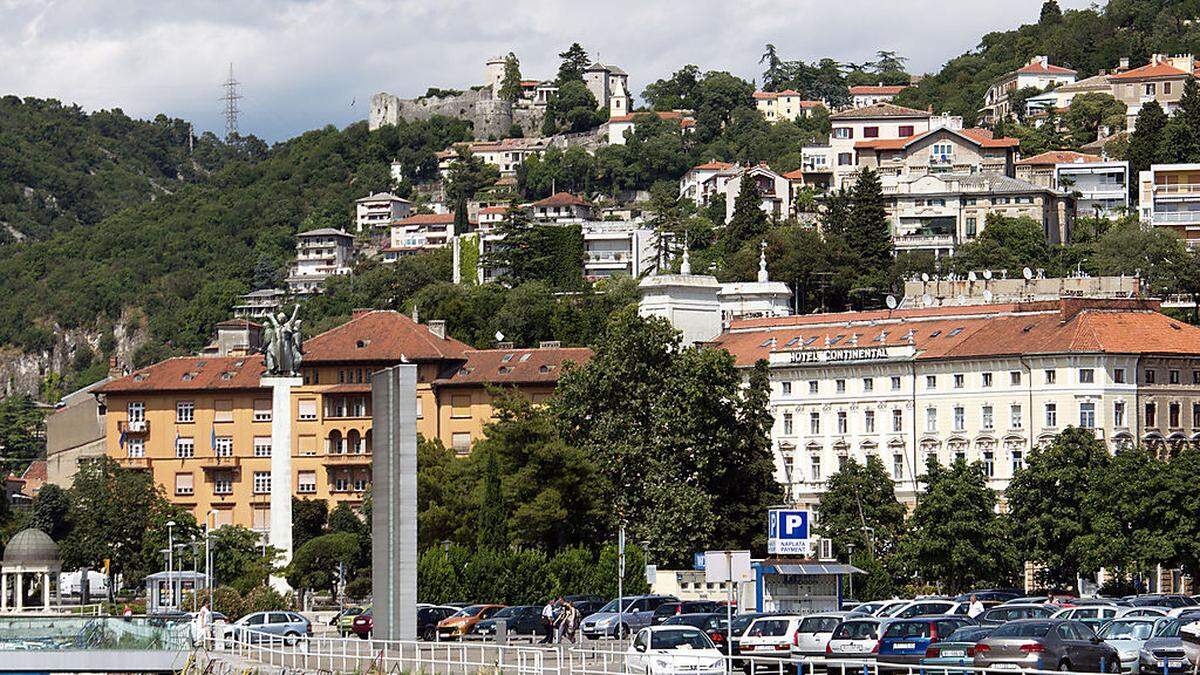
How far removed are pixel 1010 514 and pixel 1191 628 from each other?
44618 mm

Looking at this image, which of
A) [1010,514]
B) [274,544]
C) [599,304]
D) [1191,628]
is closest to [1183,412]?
[1010,514]

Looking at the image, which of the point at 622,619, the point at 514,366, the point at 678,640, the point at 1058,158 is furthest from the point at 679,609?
the point at 1058,158

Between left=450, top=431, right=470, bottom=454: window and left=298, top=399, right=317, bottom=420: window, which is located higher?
left=298, top=399, right=317, bottom=420: window

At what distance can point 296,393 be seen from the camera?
411ft

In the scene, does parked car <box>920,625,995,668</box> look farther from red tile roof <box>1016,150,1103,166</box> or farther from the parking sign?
red tile roof <box>1016,150,1103,166</box>

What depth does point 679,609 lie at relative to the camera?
61.1 m

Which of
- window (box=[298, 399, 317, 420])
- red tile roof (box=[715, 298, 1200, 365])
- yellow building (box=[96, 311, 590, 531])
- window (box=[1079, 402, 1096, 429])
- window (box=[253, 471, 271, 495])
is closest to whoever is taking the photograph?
window (box=[1079, 402, 1096, 429])

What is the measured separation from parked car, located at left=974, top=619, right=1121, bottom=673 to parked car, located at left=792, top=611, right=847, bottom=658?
5381 millimetres

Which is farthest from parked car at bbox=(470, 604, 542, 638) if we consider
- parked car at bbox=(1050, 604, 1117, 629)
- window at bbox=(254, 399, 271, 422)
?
window at bbox=(254, 399, 271, 422)

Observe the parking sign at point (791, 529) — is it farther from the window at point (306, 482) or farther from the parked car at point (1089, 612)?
the window at point (306, 482)

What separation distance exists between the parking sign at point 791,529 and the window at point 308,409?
76660mm

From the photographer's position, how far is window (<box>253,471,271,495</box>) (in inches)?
4894

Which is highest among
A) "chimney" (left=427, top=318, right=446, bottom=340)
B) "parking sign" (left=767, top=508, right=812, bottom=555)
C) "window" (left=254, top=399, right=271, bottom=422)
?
"chimney" (left=427, top=318, right=446, bottom=340)

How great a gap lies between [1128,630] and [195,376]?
87473 millimetres
